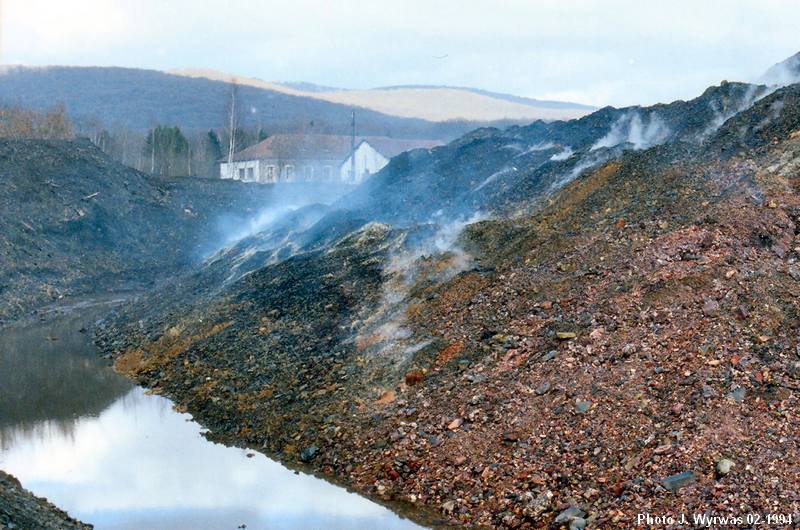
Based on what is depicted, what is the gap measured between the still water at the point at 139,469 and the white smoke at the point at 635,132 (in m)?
14.1

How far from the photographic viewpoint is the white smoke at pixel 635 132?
23.1 meters

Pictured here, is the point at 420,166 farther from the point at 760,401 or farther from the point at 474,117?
the point at 474,117

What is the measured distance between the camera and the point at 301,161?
6172cm

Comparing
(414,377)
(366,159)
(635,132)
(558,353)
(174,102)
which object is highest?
(174,102)

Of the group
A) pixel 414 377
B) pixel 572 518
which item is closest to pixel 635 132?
pixel 414 377

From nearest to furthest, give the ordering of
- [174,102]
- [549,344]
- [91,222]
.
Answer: [549,344] < [91,222] < [174,102]

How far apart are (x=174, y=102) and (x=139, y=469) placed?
11614 cm

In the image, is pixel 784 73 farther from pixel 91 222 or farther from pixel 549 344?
pixel 91 222

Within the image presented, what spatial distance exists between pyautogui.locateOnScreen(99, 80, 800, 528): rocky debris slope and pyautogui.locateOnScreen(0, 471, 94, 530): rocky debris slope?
3.73 m

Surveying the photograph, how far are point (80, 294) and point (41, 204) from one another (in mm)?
8315

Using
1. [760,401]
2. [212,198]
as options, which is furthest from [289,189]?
[760,401]

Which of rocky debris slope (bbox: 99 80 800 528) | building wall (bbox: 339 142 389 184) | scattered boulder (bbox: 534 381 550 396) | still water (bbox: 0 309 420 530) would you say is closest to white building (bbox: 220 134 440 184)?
building wall (bbox: 339 142 389 184)

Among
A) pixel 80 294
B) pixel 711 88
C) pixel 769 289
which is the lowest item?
pixel 80 294

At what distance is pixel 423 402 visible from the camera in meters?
13.0
